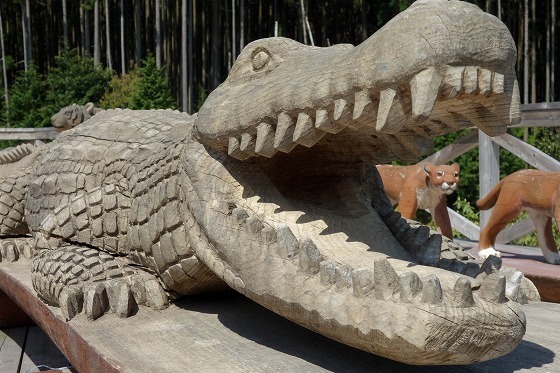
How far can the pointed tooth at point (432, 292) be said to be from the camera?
4.64ft

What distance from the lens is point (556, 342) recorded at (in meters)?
1.95

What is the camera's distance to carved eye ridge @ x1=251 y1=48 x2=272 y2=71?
6.91ft

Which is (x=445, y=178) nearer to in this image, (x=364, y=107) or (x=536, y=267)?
(x=536, y=267)

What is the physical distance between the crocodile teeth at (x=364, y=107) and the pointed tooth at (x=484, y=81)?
240mm

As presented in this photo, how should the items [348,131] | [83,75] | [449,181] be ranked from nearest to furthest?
1. [348,131]
2. [449,181]
3. [83,75]

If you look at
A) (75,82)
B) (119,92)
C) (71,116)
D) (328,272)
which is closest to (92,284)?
(328,272)

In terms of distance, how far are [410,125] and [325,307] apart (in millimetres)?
502

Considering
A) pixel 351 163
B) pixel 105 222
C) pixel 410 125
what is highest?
pixel 410 125

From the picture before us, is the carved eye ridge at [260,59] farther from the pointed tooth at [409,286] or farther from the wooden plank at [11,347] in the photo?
the wooden plank at [11,347]

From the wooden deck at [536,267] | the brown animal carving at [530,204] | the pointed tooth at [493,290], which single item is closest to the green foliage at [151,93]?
the wooden deck at [536,267]

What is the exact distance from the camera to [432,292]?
141cm

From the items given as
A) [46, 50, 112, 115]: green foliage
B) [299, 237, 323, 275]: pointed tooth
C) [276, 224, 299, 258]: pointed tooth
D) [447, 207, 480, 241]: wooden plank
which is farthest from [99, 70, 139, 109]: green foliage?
[299, 237, 323, 275]: pointed tooth

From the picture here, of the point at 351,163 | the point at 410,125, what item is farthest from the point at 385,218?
the point at 410,125

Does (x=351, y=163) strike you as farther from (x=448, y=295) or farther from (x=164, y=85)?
(x=164, y=85)
